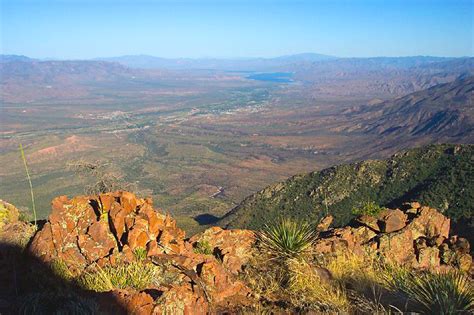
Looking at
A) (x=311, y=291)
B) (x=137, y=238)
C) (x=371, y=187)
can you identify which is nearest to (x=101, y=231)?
(x=137, y=238)

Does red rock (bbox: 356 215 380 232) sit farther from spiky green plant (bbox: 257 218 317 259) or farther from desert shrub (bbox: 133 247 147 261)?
desert shrub (bbox: 133 247 147 261)

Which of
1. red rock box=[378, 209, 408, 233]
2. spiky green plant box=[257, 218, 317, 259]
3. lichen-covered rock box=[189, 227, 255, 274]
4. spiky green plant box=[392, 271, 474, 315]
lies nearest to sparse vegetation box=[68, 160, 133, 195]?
lichen-covered rock box=[189, 227, 255, 274]

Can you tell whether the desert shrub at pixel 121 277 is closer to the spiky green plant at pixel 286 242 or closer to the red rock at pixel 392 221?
the spiky green plant at pixel 286 242

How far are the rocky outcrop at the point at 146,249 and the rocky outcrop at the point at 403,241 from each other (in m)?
2.99

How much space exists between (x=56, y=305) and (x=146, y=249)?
135 inches

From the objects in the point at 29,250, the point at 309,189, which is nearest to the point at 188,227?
the point at 309,189

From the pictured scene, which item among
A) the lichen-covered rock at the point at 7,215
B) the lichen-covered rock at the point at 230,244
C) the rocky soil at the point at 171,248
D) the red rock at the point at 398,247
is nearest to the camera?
the rocky soil at the point at 171,248

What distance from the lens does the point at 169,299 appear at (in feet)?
25.0

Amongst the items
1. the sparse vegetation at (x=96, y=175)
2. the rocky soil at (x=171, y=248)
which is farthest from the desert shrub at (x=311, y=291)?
the sparse vegetation at (x=96, y=175)

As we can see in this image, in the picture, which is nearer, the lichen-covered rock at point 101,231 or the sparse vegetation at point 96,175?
the lichen-covered rock at point 101,231

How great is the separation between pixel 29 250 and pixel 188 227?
39.6 metres

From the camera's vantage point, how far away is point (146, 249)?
34.2 feet

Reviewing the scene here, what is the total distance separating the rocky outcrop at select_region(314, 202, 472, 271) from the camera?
1284cm

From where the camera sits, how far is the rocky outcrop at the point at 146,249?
7859 millimetres
